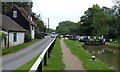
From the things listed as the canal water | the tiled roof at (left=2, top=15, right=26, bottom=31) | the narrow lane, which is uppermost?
the tiled roof at (left=2, top=15, right=26, bottom=31)

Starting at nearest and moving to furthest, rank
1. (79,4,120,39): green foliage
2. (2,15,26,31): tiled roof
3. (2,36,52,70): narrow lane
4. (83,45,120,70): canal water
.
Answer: (2,36,52,70): narrow lane < (83,45,120,70): canal water < (2,15,26,31): tiled roof < (79,4,120,39): green foliage

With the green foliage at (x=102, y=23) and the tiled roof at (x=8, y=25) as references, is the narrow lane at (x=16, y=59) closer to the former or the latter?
the tiled roof at (x=8, y=25)

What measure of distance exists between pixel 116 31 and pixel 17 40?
28993 mm

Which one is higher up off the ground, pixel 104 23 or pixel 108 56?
pixel 104 23

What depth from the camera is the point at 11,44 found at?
27625 millimetres

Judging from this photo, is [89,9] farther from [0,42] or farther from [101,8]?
[0,42]

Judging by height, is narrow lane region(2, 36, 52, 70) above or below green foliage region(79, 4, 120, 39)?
below

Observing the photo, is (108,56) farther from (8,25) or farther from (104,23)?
(104,23)

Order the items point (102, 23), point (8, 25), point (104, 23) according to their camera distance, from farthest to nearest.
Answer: point (102, 23) → point (104, 23) → point (8, 25)

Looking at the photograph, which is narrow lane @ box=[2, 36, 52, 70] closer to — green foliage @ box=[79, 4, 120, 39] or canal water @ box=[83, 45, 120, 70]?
canal water @ box=[83, 45, 120, 70]

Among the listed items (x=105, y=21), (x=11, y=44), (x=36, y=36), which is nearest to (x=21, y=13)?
(x=36, y=36)

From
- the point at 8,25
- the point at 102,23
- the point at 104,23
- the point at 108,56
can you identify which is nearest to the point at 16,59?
the point at 108,56

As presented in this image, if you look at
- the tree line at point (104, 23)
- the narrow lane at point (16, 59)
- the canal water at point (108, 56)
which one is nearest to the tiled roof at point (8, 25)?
the narrow lane at point (16, 59)

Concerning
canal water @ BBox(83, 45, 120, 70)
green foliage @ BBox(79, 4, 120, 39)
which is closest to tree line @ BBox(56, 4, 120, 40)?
green foliage @ BBox(79, 4, 120, 39)
